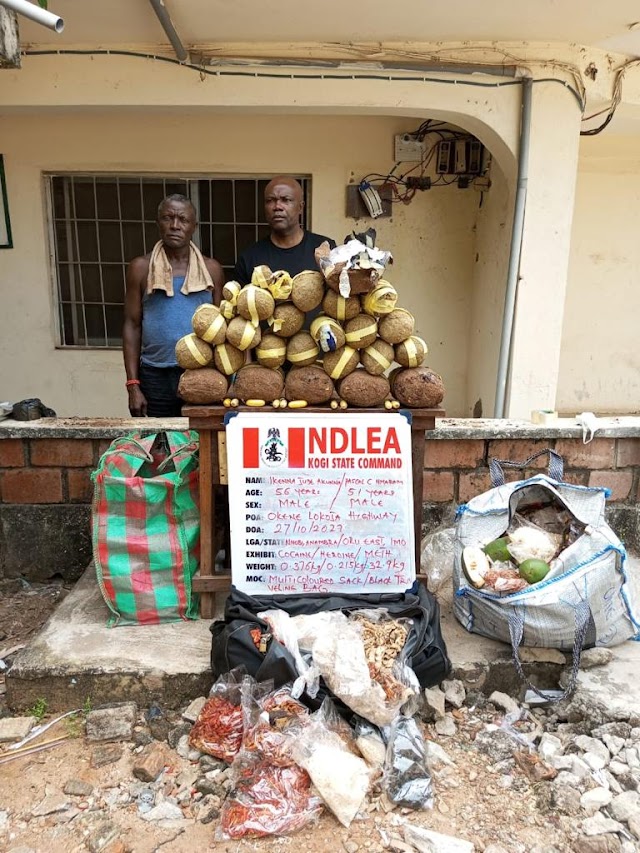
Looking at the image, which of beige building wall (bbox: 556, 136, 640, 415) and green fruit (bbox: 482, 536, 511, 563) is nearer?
green fruit (bbox: 482, 536, 511, 563)

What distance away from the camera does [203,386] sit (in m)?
2.33

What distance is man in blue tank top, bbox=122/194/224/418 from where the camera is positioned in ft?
10.6

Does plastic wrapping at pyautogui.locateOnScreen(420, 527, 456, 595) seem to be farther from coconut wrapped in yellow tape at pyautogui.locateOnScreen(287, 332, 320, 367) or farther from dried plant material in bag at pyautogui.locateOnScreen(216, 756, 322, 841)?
dried plant material in bag at pyautogui.locateOnScreen(216, 756, 322, 841)

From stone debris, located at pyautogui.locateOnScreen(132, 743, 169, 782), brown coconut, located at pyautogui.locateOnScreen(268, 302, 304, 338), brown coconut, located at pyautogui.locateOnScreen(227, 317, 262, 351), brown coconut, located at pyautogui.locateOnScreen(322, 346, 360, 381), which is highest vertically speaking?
brown coconut, located at pyautogui.locateOnScreen(268, 302, 304, 338)

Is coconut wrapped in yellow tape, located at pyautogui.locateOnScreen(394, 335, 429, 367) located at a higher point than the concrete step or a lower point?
higher

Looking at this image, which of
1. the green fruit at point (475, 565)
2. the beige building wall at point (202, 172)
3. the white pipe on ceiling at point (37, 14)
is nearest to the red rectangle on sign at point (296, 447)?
the green fruit at point (475, 565)

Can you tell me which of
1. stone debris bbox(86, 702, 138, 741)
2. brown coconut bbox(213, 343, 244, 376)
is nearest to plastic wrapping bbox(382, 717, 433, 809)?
stone debris bbox(86, 702, 138, 741)

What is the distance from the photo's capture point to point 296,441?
94.9 inches

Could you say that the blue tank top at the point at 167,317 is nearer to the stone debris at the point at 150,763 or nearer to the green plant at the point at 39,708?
the green plant at the point at 39,708

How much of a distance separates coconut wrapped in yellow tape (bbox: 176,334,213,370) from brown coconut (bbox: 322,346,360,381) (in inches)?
17.4

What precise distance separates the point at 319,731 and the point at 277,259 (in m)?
2.28

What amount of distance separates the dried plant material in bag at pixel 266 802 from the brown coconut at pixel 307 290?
1492mm

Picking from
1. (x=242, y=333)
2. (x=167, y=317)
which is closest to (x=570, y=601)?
(x=242, y=333)

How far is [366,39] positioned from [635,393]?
421cm
